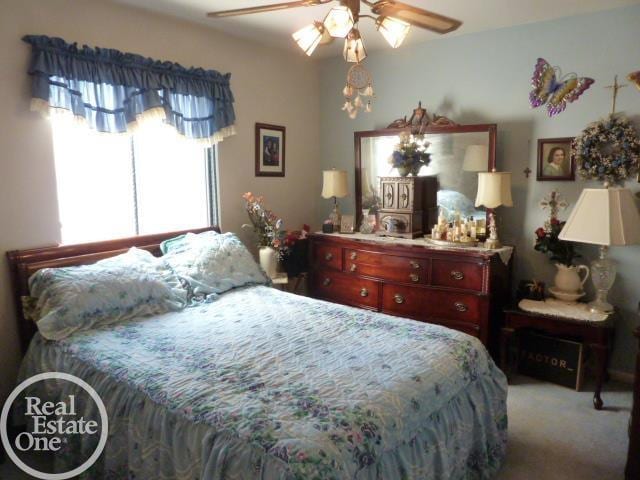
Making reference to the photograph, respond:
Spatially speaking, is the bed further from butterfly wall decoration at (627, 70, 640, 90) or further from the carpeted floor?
butterfly wall decoration at (627, 70, 640, 90)

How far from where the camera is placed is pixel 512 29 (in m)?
3.36

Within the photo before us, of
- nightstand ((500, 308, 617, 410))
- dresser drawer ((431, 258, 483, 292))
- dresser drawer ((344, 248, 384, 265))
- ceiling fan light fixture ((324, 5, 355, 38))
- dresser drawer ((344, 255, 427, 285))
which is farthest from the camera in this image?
dresser drawer ((344, 248, 384, 265))

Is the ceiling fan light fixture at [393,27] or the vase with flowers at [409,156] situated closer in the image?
the ceiling fan light fixture at [393,27]

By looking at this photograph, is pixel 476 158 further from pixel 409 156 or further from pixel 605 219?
pixel 605 219

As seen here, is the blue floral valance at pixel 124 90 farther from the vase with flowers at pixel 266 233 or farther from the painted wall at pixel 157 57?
the vase with flowers at pixel 266 233

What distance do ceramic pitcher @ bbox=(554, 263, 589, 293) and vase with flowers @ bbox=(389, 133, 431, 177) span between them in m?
1.25

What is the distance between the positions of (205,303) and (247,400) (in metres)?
1.30

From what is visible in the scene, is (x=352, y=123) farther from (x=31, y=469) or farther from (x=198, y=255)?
(x=31, y=469)

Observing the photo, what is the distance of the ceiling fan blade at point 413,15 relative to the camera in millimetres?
1788

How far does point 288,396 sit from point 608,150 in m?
2.69

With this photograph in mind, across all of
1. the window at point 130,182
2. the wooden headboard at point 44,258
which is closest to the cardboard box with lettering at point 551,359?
the window at point 130,182

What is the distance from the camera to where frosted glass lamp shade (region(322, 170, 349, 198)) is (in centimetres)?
395

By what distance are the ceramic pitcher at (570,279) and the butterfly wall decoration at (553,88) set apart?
1085 millimetres

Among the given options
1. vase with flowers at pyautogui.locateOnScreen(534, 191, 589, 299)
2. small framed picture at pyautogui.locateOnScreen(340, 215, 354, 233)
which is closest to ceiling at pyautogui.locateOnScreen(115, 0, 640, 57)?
vase with flowers at pyautogui.locateOnScreen(534, 191, 589, 299)
